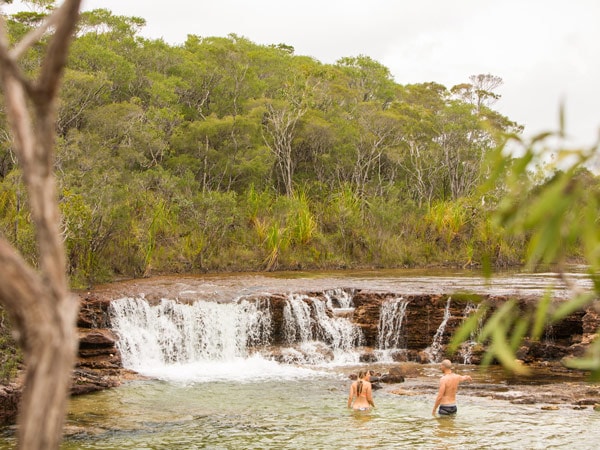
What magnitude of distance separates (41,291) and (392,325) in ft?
55.5

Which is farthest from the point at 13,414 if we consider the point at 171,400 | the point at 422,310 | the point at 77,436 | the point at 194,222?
the point at 194,222

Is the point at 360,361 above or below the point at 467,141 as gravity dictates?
below

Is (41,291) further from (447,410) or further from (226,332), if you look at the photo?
(226,332)

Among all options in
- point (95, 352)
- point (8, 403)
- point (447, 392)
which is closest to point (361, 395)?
point (447, 392)

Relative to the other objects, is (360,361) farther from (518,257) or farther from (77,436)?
(518,257)

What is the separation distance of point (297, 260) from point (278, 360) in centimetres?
1160

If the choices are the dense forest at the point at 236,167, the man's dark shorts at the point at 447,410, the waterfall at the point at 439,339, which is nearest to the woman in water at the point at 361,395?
the man's dark shorts at the point at 447,410

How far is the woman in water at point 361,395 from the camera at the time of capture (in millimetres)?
12102

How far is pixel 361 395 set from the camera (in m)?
12.2

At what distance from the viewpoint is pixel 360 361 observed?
17.5m

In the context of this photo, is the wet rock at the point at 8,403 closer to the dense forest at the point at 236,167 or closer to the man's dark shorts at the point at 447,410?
the man's dark shorts at the point at 447,410

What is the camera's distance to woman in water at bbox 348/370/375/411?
1210 centimetres

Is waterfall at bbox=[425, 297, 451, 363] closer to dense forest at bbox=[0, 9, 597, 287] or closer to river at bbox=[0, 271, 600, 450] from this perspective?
river at bbox=[0, 271, 600, 450]

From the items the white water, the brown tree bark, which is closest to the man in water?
the white water
